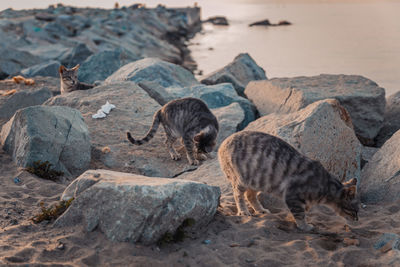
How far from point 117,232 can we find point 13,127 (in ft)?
13.0

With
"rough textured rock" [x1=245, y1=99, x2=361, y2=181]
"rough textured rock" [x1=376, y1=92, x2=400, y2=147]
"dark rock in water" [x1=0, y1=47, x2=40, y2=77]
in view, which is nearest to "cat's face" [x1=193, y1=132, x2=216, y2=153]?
"rough textured rock" [x1=245, y1=99, x2=361, y2=181]

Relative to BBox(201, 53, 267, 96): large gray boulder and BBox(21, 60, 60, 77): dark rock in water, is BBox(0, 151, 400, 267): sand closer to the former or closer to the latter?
BBox(201, 53, 267, 96): large gray boulder

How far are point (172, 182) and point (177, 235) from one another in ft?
1.97

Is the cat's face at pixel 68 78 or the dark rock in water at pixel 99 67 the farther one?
the dark rock in water at pixel 99 67

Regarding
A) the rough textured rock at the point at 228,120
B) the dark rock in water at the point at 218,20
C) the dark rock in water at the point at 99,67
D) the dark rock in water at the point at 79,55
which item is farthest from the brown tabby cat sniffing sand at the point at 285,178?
the dark rock in water at the point at 218,20

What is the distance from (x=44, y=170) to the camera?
22.2ft

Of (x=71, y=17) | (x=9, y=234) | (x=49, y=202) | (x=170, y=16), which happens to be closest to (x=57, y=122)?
(x=49, y=202)

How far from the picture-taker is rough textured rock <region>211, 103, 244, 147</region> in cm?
906

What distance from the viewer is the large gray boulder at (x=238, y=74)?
44.5 feet

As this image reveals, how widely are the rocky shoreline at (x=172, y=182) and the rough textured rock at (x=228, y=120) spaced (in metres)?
0.05

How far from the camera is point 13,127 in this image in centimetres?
739

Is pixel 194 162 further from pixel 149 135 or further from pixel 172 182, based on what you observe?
pixel 172 182

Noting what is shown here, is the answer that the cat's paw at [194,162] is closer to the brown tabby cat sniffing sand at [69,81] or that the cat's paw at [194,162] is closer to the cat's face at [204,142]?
the cat's face at [204,142]

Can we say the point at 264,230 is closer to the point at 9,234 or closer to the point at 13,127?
the point at 9,234
